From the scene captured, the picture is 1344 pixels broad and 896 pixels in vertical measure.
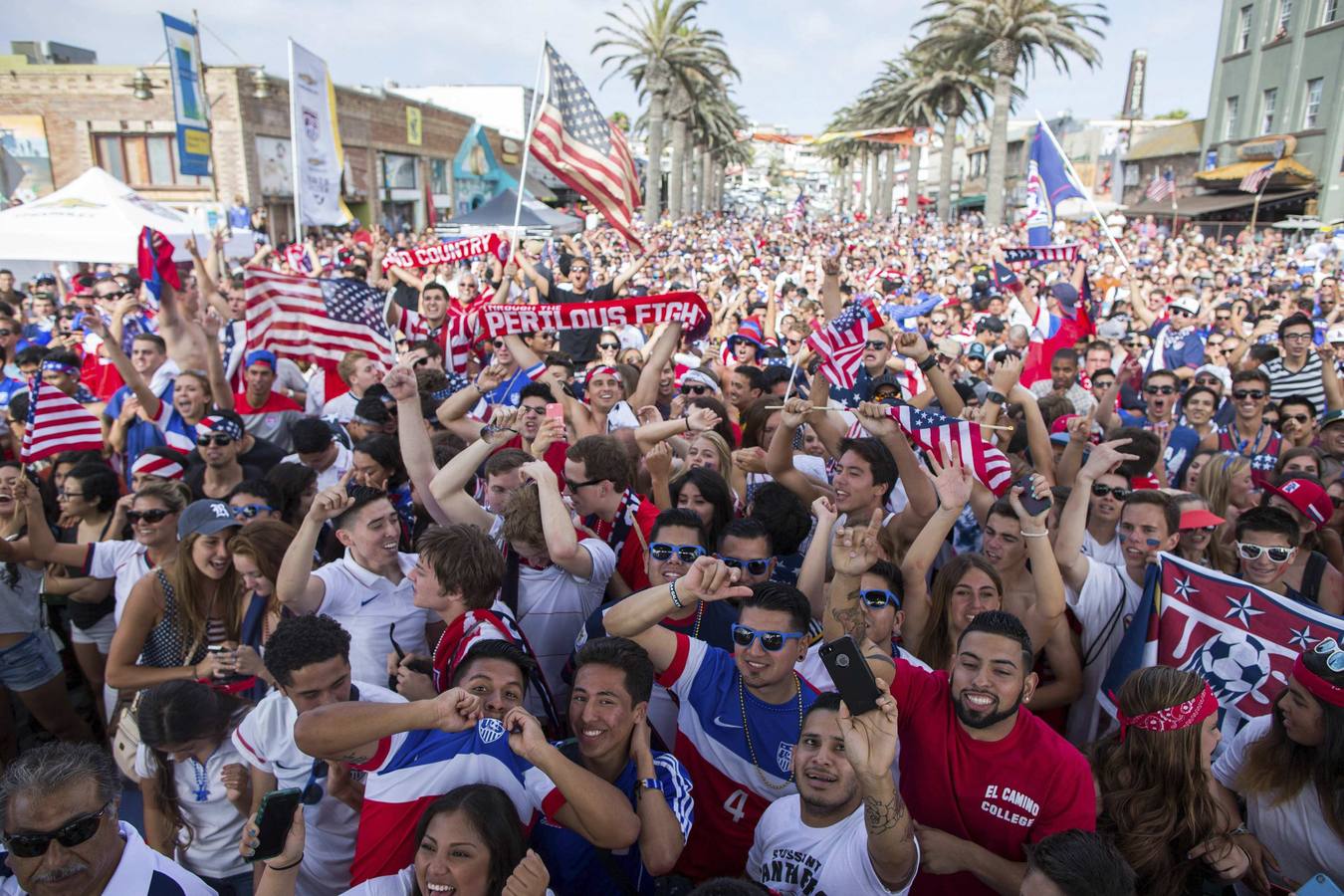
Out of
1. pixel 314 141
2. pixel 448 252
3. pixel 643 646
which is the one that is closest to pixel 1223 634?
pixel 643 646

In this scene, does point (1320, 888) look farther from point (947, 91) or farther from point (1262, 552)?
point (947, 91)

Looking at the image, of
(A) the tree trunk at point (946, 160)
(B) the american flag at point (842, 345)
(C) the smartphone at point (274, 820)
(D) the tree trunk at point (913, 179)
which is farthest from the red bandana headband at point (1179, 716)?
(D) the tree trunk at point (913, 179)

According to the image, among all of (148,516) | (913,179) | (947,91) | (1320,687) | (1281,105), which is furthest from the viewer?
(913,179)

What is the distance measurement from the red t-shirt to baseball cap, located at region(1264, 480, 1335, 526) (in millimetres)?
2722

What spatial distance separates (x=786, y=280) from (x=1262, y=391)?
11.8 meters

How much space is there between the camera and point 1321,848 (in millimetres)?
2561

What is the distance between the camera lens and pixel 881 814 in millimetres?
2242

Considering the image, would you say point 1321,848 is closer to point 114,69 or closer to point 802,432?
point 802,432

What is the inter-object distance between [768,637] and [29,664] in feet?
12.8

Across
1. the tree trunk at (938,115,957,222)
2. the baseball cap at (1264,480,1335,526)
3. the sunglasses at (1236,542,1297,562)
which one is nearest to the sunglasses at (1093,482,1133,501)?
the sunglasses at (1236,542,1297,562)

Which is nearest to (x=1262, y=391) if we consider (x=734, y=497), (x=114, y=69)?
(x=734, y=497)

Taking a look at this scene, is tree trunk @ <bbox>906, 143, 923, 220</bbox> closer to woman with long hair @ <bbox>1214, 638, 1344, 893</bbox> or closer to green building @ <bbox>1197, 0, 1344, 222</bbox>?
green building @ <bbox>1197, 0, 1344, 222</bbox>

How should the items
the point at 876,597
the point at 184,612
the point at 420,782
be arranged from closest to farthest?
the point at 420,782
the point at 876,597
the point at 184,612

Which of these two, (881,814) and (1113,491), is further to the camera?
(1113,491)
